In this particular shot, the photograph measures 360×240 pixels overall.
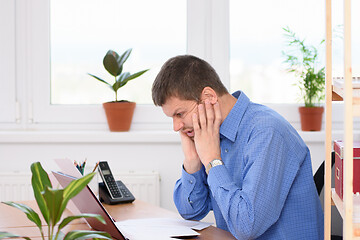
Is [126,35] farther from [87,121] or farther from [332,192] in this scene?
[332,192]

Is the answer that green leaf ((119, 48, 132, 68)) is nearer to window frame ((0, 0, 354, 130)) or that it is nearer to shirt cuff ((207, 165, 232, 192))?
window frame ((0, 0, 354, 130))

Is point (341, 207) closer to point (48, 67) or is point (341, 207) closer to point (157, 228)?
→ point (157, 228)

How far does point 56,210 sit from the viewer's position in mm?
1015

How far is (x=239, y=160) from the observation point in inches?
68.6

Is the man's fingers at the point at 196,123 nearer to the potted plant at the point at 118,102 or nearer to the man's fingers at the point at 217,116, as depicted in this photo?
the man's fingers at the point at 217,116

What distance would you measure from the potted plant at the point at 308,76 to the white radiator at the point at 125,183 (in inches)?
33.8

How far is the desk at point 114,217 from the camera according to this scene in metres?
1.65

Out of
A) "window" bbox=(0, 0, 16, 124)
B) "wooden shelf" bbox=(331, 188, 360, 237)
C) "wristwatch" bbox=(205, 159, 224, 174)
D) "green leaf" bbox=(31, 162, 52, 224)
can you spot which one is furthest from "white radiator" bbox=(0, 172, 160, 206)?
"green leaf" bbox=(31, 162, 52, 224)

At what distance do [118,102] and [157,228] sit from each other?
1281mm

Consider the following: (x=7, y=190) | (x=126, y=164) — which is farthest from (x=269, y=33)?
(x=7, y=190)

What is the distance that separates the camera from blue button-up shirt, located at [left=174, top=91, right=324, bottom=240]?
1533 mm

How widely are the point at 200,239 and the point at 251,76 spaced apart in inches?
60.0

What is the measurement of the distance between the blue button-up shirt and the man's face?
12 centimetres

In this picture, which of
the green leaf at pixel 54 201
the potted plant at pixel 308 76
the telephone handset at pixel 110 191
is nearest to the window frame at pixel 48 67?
the potted plant at pixel 308 76
